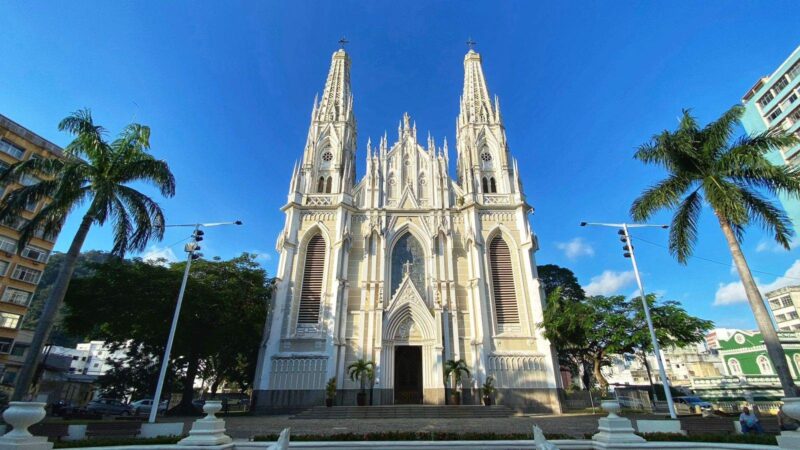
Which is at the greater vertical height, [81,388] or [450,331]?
[450,331]

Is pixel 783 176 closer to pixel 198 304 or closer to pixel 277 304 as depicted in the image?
pixel 277 304

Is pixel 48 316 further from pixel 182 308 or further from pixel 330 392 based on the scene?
pixel 330 392

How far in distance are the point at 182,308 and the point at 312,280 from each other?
732 cm

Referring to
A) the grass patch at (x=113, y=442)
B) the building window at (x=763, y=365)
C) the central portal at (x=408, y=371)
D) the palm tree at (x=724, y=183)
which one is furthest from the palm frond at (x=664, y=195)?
the building window at (x=763, y=365)

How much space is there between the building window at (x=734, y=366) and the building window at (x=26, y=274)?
226ft

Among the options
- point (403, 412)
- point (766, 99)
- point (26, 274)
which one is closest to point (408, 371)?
point (403, 412)

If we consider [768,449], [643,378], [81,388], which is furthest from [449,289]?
[643,378]

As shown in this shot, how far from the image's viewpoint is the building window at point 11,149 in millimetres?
30375

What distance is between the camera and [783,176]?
40.7ft

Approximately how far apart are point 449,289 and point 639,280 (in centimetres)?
1024

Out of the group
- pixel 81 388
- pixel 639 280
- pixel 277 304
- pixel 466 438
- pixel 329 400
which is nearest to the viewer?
pixel 466 438

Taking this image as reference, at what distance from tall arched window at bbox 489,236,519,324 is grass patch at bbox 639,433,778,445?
1425cm

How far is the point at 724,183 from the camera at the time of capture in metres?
13.1

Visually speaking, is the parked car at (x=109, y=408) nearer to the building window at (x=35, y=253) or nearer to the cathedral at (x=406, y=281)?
the cathedral at (x=406, y=281)
